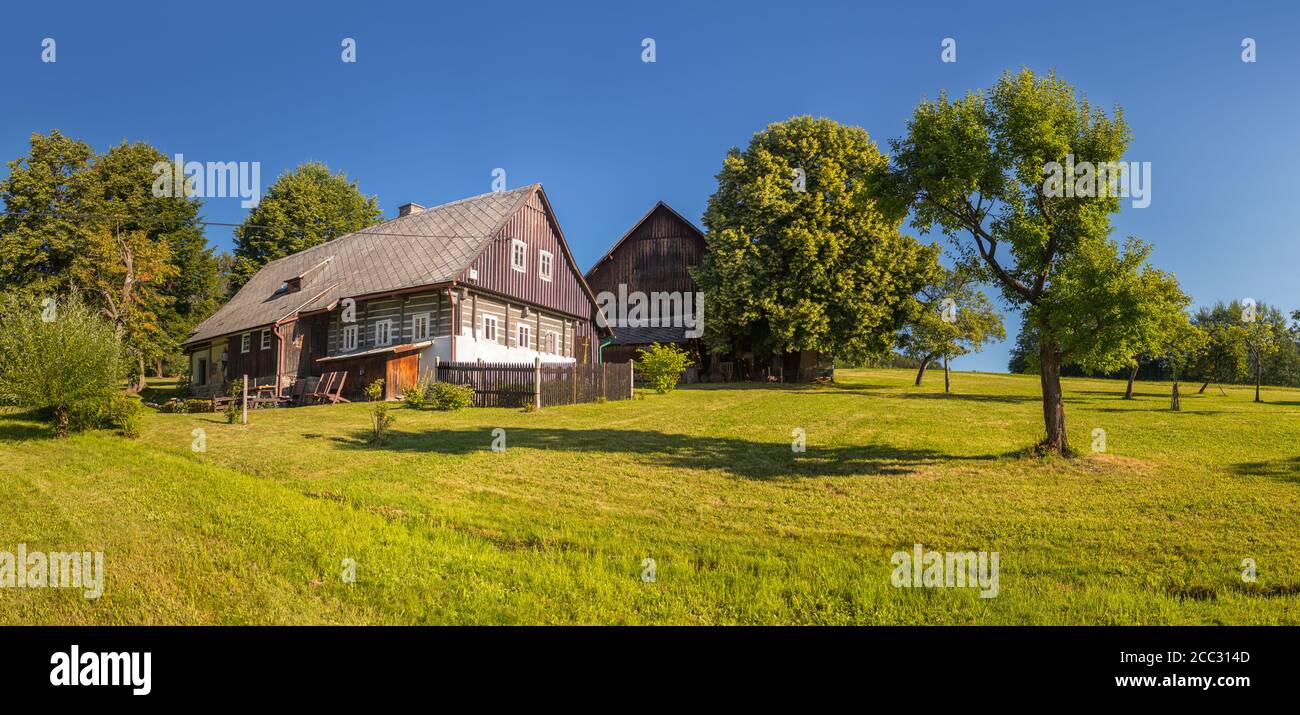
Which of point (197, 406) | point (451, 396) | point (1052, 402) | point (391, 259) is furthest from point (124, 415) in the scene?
point (1052, 402)

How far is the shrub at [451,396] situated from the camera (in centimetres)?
2445

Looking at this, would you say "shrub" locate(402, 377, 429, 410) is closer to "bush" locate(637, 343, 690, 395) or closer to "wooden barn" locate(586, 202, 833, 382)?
"bush" locate(637, 343, 690, 395)

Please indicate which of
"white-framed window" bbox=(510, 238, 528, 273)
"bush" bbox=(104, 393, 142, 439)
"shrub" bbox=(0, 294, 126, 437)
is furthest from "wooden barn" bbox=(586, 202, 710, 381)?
"shrub" bbox=(0, 294, 126, 437)

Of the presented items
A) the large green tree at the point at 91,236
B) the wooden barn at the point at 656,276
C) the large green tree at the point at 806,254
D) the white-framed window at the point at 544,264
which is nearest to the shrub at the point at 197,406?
the large green tree at the point at 91,236

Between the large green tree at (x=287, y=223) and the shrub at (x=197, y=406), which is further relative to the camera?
the large green tree at (x=287, y=223)

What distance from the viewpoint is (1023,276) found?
1709cm

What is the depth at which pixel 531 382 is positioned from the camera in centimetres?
2569

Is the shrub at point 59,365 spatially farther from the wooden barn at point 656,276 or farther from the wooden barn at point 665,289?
the wooden barn at point 656,276

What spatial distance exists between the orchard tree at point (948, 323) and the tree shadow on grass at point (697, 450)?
21.8 meters

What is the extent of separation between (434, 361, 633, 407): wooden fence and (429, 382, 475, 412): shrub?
3.36ft

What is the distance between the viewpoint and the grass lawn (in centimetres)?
686

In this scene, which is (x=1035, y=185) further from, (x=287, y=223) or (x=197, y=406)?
(x=287, y=223)
